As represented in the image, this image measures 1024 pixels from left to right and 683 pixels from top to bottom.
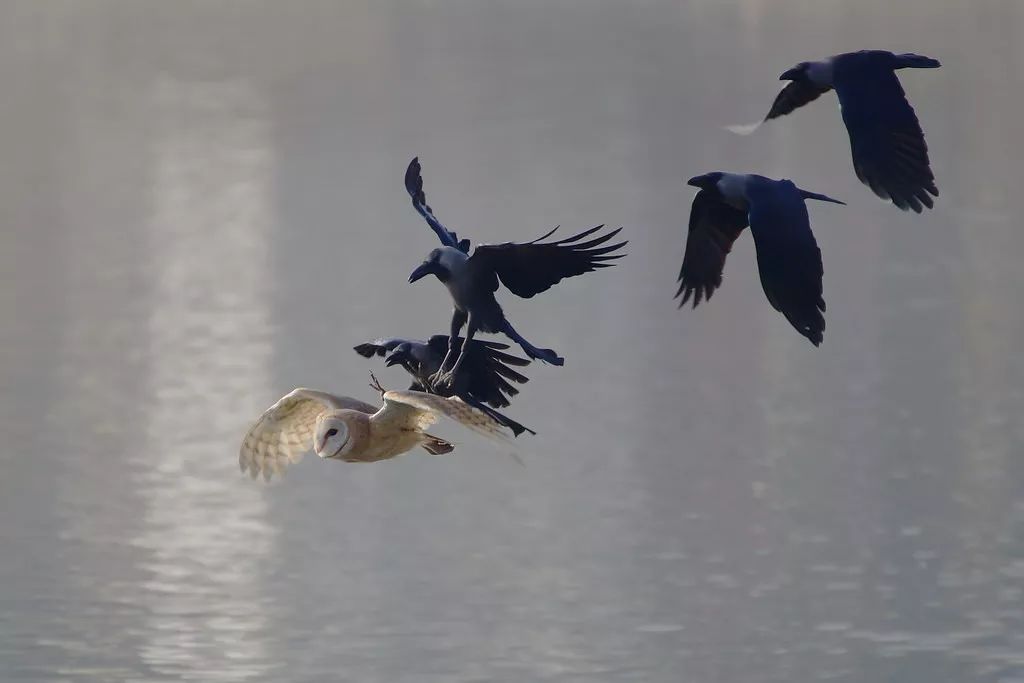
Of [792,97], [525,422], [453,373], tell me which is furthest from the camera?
[525,422]

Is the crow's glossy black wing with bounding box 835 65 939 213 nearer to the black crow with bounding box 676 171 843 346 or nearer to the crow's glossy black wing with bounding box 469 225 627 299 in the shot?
the black crow with bounding box 676 171 843 346

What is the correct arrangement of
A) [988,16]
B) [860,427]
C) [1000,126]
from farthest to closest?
[988,16]
[1000,126]
[860,427]

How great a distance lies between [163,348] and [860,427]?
7733 millimetres

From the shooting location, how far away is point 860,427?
19078mm

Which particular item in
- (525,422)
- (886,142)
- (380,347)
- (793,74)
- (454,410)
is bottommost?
(454,410)

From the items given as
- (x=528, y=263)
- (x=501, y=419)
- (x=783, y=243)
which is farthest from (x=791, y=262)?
(x=501, y=419)

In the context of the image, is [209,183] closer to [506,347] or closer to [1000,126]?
[1000,126]

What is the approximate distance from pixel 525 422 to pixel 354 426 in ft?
39.7

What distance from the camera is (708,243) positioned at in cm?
763

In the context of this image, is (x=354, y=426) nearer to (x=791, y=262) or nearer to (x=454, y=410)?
(x=454, y=410)

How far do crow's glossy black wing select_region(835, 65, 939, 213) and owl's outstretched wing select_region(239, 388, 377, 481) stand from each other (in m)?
2.06

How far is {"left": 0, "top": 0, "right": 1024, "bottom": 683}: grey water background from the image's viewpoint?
14.6 m

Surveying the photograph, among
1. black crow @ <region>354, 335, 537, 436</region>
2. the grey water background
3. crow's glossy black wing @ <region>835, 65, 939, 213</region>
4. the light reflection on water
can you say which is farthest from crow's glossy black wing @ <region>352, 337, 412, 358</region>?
the light reflection on water

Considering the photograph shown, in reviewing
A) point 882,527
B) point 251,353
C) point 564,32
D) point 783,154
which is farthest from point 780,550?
point 564,32
